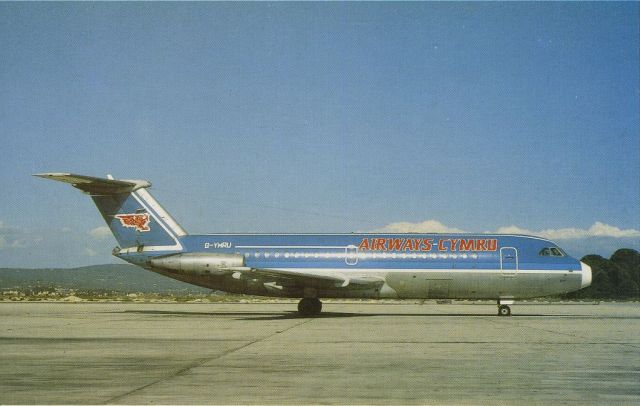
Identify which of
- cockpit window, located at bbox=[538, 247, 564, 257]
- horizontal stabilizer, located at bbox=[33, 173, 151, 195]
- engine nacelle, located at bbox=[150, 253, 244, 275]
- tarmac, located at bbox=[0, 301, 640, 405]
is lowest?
tarmac, located at bbox=[0, 301, 640, 405]

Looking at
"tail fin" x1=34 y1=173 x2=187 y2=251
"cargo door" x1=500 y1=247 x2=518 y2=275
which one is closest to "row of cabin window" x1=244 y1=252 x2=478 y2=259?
"cargo door" x1=500 y1=247 x2=518 y2=275

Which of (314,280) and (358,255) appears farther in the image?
(358,255)

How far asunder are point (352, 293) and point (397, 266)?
240 centimetres

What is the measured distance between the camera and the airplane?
2800cm

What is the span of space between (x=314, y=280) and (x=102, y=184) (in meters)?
11.0

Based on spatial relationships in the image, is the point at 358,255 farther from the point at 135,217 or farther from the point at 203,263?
the point at 135,217

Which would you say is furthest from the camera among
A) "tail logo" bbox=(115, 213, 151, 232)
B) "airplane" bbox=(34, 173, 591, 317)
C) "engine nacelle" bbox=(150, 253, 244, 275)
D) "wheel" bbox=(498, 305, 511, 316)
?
"tail logo" bbox=(115, 213, 151, 232)

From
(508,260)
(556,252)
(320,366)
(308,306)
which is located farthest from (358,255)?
(320,366)

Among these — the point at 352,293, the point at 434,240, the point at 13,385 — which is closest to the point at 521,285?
the point at 434,240

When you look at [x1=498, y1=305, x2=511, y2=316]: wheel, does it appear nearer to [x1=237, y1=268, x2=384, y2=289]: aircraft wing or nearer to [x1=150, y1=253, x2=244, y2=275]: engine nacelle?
[x1=237, y1=268, x2=384, y2=289]: aircraft wing

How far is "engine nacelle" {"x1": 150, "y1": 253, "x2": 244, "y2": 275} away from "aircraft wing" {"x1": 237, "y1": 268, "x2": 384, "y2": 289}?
2.74 feet

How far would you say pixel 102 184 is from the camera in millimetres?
29062

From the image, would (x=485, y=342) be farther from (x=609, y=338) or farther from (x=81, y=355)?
(x=81, y=355)

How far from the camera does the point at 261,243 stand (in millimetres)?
29609
